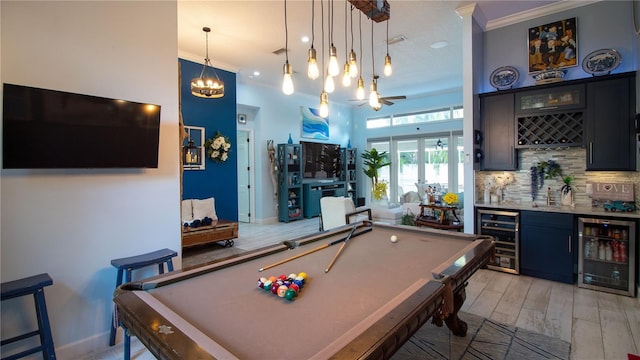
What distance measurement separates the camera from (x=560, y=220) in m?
3.44

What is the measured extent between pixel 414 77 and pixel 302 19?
3.65 metres

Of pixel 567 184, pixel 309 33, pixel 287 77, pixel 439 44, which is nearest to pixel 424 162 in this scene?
pixel 439 44

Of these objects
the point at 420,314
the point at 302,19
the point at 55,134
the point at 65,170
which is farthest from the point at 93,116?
→ the point at 302,19

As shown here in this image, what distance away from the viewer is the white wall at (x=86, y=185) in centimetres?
205

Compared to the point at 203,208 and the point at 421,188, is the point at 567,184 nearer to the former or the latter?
the point at 421,188

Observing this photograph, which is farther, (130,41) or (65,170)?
(130,41)

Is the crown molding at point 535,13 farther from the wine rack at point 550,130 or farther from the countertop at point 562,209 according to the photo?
the countertop at point 562,209

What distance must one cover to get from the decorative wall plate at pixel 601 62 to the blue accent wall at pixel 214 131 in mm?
5599

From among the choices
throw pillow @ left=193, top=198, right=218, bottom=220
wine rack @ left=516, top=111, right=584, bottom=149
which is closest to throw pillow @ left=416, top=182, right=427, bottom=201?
wine rack @ left=516, top=111, right=584, bottom=149

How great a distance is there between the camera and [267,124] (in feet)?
24.7

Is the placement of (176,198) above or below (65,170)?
below

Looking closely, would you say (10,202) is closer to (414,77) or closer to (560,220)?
(560,220)

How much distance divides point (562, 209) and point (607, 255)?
612mm

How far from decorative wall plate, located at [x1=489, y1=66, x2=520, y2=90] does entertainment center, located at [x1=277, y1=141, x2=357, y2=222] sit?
465 cm
